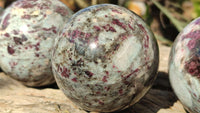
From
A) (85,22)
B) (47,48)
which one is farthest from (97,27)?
(47,48)

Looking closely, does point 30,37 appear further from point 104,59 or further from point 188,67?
point 188,67

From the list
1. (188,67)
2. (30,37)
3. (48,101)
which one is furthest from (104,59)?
(30,37)

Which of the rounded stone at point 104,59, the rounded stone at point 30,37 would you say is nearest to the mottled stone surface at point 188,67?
the rounded stone at point 104,59

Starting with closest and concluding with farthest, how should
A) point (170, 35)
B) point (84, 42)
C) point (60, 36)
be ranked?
1. point (84, 42)
2. point (60, 36)
3. point (170, 35)

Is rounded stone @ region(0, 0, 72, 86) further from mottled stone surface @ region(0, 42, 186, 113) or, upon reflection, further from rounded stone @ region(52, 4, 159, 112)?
rounded stone @ region(52, 4, 159, 112)

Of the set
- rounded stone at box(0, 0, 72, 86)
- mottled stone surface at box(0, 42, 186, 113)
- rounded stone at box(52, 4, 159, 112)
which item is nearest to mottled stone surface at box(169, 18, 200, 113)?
rounded stone at box(52, 4, 159, 112)

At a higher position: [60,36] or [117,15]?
[117,15]

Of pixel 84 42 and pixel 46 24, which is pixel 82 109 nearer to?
pixel 84 42
